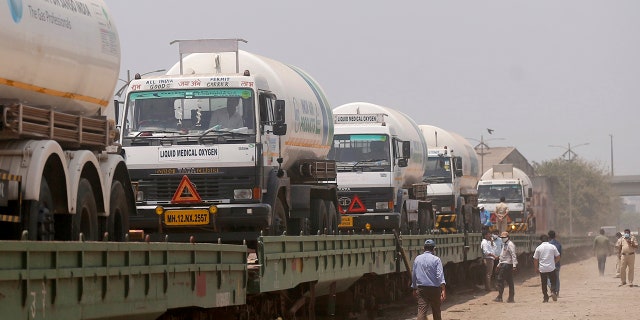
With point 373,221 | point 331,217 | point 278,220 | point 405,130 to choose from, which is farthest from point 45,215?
point 405,130

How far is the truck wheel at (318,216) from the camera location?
79.5 feet

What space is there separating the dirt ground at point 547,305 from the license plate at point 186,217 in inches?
257

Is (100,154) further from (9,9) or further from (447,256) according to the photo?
(447,256)

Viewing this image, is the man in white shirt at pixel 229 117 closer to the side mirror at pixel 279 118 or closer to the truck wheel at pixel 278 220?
the side mirror at pixel 279 118

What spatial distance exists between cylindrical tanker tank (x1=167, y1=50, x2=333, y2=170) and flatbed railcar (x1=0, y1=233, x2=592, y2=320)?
6.80 feet

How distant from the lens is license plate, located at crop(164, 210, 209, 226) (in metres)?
20.4

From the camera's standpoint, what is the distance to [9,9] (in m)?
12.5

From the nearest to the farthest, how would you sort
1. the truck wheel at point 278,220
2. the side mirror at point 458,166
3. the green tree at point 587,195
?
the truck wheel at point 278,220
the side mirror at point 458,166
the green tree at point 587,195

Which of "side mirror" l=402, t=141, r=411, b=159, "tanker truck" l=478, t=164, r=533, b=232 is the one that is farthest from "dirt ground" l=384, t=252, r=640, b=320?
"tanker truck" l=478, t=164, r=533, b=232

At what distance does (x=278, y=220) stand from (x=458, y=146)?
24.7 meters

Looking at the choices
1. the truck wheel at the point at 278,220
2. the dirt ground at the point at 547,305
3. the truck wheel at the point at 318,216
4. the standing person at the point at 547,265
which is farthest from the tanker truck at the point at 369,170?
the truck wheel at the point at 278,220

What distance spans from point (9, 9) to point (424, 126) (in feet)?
108

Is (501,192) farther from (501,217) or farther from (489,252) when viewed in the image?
(489,252)

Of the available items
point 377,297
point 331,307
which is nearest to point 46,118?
point 331,307
